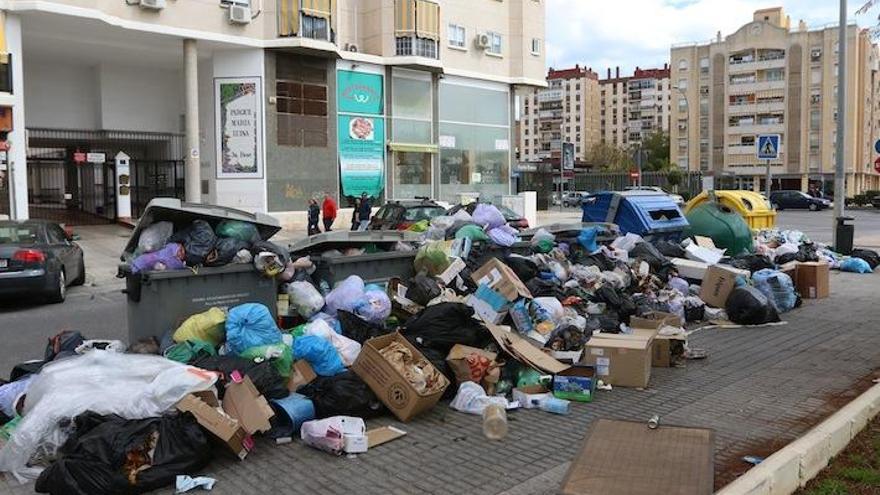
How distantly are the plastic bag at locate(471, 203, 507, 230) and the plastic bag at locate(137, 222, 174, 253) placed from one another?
365 centimetres

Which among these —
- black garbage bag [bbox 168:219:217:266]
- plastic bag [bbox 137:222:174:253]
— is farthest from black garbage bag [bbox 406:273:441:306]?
plastic bag [bbox 137:222:174:253]

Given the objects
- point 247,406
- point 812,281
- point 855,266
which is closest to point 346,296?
point 247,406

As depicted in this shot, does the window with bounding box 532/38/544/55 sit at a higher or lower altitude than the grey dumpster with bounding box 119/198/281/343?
higher

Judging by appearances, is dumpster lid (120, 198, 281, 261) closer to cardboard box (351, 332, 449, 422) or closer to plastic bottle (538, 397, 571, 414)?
cardboard box (351, 332, 449, 422)

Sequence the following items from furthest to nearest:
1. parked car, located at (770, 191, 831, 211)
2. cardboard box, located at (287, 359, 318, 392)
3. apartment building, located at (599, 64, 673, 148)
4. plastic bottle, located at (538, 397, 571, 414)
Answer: apartment building, located at (599, 64, 673, 148), parked car, located at (770, 191, 831, 211), plastic bottle, located at (538, 397, 571, 414), cardboard box, located at (287, 359, 318, 392)

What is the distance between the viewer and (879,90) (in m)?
90.8

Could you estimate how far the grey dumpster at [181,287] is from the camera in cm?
629

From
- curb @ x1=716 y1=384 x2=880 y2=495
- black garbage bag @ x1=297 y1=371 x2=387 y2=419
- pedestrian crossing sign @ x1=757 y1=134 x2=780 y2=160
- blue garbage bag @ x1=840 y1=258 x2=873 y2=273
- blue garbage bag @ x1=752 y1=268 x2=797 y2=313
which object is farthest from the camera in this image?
pedestrian crossing sign @ x1=757 y1=134 x2=780 y2=160

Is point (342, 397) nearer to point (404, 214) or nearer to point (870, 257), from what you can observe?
point (404, 214)

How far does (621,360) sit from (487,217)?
338 cm

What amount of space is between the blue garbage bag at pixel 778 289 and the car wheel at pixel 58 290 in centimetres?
1002

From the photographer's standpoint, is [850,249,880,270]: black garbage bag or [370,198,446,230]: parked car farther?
[370,198,446,230]: parked car

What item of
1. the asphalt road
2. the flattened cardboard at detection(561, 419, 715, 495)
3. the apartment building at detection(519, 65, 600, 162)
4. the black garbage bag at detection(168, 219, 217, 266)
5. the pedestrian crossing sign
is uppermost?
the apartment building at detection(519, 65, 600, 162)

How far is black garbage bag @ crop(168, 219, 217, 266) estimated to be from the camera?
670 centimetres
